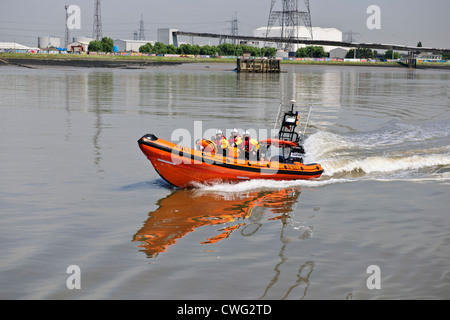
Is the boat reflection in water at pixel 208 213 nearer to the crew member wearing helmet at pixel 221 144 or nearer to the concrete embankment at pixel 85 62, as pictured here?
the crew member wearing helmet at pixel 221 144

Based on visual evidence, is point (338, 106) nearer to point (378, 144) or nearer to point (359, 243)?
point (378, 144)

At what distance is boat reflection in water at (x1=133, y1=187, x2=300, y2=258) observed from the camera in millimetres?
9953

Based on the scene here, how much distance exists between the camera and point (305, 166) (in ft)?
47.8

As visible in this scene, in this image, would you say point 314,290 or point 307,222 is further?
point 307,222

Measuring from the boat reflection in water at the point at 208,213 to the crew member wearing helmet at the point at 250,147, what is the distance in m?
1.09

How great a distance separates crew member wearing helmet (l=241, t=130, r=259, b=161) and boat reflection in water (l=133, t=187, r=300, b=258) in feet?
3.56

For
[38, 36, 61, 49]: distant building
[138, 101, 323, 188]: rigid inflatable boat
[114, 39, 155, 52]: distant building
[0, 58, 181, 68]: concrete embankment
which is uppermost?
[38, 36, 61, 49]: distant building

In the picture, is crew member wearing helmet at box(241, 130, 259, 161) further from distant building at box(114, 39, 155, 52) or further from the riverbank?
distant building at box(114, 39, 155, 52)

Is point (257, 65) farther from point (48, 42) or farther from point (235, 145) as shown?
point (48, 42)

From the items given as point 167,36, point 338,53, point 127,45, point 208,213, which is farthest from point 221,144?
point 338,53

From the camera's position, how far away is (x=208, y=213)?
11.6 metres

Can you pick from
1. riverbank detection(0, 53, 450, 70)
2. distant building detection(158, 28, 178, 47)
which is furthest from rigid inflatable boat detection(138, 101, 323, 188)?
distant building detection(158, 28, 178, 47)
